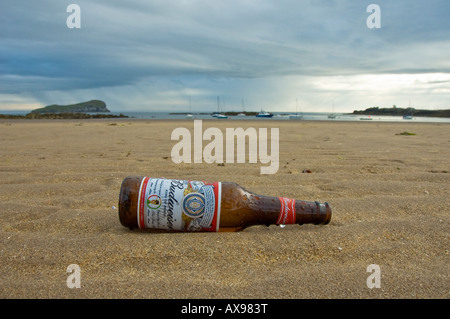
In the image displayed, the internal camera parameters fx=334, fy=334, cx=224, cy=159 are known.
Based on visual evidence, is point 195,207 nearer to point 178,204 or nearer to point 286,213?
point 178,204

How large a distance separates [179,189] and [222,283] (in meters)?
0.59

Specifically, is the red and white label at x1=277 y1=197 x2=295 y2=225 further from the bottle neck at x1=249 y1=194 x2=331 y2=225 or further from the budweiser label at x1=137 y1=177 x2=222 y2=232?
the budweiser label at x1=137 y1=177 x2=222 y2=232

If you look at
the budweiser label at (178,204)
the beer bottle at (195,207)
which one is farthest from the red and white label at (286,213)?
the budweiser label at (178,204)

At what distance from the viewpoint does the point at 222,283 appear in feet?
4.96

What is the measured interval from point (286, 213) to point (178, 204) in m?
0.67

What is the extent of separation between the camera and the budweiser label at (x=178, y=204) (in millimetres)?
1866

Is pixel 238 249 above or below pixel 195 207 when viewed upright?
below

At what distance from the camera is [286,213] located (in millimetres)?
2064

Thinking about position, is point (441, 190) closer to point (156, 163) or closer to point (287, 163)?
point (287, 163)

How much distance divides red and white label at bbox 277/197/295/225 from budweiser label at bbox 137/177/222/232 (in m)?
0.41

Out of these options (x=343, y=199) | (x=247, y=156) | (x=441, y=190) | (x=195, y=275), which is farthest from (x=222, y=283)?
(x=247, y=156)

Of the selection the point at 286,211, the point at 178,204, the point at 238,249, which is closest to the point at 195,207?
the point at 178,204
